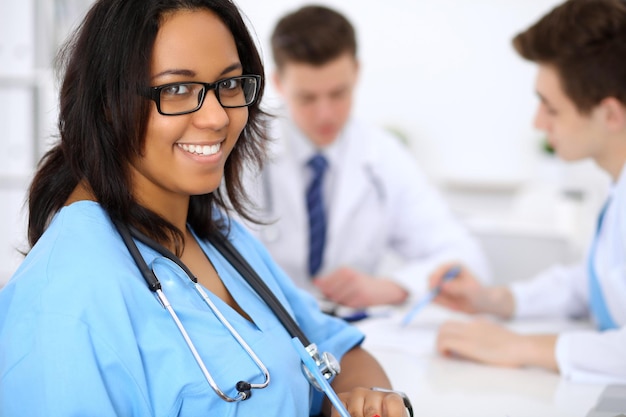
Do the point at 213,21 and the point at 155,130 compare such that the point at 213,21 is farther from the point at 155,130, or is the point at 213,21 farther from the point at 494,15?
the point at 494,15

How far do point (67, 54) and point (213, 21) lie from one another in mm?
188

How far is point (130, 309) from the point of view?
2.67 feet

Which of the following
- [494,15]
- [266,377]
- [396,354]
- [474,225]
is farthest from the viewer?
[494,15]

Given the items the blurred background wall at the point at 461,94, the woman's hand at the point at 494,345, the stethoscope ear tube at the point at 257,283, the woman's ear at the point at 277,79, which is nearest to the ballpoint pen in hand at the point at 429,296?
the woman's hand at the point at 494,345

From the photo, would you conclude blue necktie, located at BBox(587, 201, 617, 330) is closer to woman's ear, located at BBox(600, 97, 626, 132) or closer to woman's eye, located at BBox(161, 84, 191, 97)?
woman's ear, located at BBox(600, 97, 626, 132)

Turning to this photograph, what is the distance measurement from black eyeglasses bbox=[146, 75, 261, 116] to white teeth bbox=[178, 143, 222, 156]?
0.15 feet

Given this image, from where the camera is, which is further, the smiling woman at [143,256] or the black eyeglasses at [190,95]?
the black eyeglasses at [190,95]

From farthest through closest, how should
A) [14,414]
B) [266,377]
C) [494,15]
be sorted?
[494,15]
[266,377]
[14,414]

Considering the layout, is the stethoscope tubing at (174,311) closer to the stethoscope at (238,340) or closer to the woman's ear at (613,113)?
the stethoscope at (238,340)

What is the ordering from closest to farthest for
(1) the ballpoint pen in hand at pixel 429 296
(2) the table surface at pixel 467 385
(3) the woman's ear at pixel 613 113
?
(2) the table surface at pixel 467 385 → (3) the woman's ear at pixel 613 113 → (1) the ballpoint pen in hand at pixel 429 296

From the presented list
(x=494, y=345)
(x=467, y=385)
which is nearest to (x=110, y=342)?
(x=467, y=385)

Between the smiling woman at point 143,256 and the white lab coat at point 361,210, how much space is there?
3.26 ft

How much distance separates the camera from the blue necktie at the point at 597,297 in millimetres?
1561

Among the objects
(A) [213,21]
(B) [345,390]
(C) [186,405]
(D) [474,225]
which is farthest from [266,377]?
(D) [474,225]
